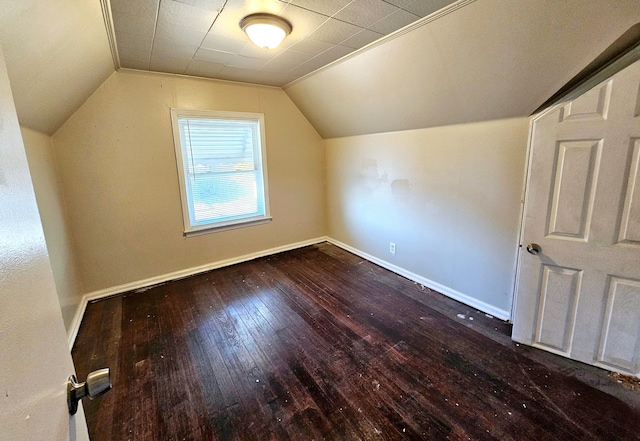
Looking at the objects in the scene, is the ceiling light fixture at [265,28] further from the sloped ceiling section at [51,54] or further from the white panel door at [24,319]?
the white panel door at [24,319]

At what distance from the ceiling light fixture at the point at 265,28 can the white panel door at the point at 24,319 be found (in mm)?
1739

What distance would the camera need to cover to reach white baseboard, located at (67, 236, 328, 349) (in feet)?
8.14

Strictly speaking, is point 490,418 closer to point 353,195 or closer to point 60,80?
point 353,195

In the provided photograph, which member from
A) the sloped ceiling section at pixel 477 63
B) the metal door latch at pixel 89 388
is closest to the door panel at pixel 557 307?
the sloped ceiling section at pixel 477 63

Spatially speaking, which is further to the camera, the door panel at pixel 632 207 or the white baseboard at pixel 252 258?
the white baseboard at pixel 252 258

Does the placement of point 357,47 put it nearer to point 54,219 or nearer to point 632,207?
point 632,207

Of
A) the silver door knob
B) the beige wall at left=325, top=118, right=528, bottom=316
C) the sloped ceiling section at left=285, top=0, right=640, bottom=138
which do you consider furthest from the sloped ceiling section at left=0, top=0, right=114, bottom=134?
the silver door knob

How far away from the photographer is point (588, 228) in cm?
180

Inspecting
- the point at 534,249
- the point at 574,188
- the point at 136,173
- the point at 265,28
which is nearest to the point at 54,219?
the point at 136,173

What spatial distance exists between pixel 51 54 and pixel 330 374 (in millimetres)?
2545

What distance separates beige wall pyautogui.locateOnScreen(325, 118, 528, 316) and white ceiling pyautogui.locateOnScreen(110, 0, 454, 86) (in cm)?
113

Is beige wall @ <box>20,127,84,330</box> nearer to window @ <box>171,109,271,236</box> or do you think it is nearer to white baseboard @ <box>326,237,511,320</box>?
window @ <box>171,109,271,236</box>

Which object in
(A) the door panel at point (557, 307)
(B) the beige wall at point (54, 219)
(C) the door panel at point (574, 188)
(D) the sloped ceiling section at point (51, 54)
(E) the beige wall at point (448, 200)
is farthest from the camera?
(E) the beige wall at point (448, 200)

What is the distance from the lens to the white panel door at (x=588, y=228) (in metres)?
1.64
